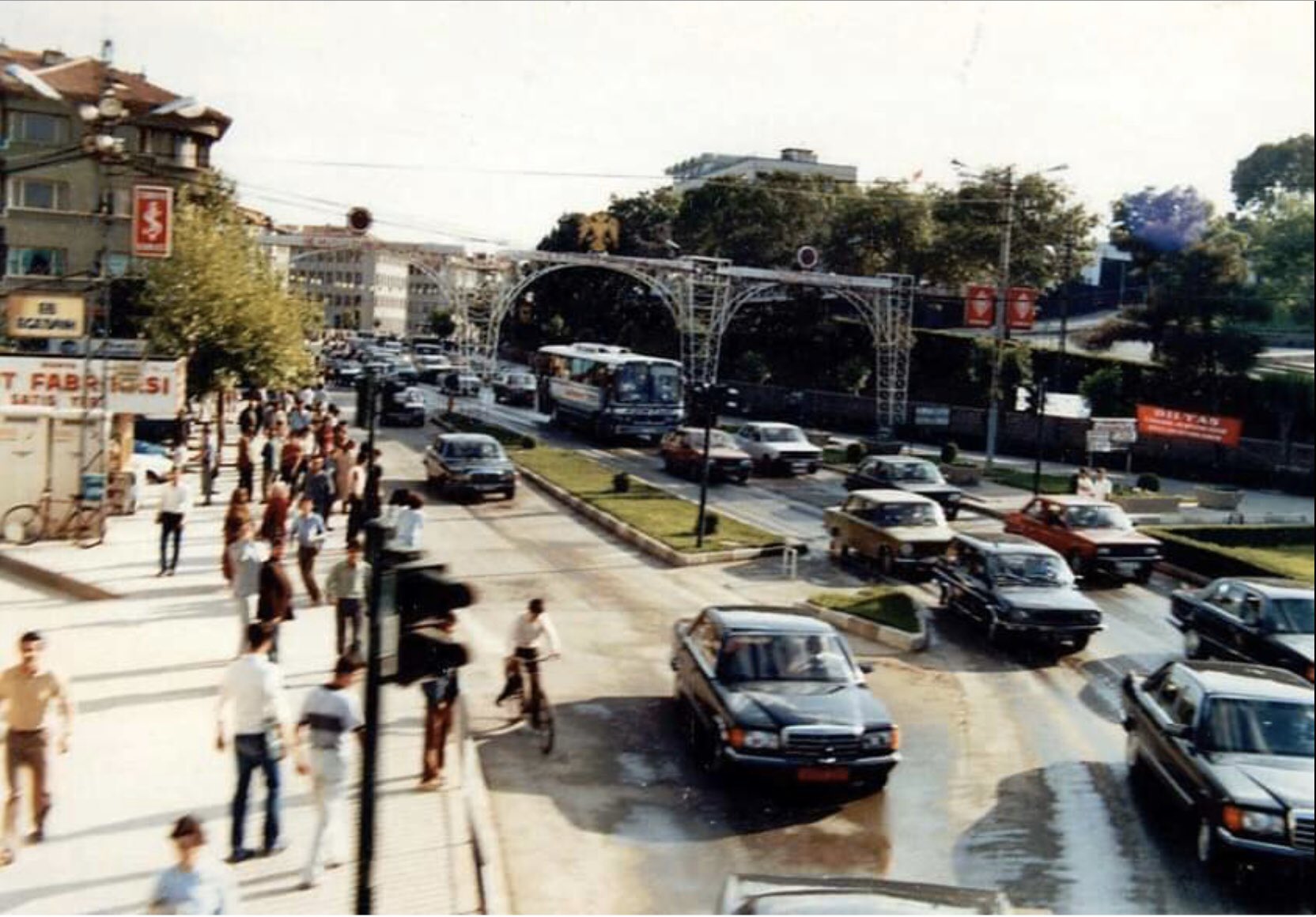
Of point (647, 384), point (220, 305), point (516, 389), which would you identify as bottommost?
point (516, 389)

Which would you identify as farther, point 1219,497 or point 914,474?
point 914,474

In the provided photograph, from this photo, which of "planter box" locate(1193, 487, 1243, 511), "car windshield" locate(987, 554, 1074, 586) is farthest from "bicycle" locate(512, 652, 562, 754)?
"planter box" locate(1193, 487, 1243, 511)

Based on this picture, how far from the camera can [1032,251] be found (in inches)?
1176

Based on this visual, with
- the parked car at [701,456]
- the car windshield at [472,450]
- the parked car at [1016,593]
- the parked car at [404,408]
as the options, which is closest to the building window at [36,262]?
the parked car at [1016,593]

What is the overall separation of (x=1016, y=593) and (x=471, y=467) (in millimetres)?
11302

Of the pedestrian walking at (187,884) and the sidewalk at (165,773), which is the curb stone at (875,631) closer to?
the sidewalk at (165,773)

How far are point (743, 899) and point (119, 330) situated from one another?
17565 mm

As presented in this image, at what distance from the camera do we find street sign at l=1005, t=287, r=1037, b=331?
15594 mm

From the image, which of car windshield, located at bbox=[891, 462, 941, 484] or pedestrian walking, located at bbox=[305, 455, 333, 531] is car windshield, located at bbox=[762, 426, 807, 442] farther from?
pedestrian walking, located at bbox=[305, 455, 333, 531]

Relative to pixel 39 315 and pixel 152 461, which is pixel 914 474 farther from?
pixel 39 315

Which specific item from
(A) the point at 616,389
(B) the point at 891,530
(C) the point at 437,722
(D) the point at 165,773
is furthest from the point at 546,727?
(A) the point at 616,389

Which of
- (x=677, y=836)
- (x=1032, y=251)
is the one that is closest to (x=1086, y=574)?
(x=677, y=836)

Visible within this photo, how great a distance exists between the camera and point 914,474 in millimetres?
21125

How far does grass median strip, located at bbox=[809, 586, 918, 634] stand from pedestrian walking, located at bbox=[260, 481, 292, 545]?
19.5 ft
